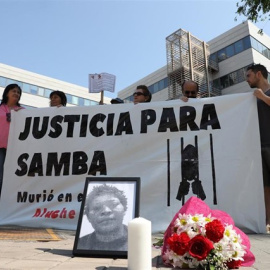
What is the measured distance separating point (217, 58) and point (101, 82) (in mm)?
22741

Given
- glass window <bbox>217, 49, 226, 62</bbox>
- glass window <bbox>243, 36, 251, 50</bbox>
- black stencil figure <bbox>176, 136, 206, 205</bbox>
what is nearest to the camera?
black stencil figure <bbox>176, 136, 206, 205</bbox>

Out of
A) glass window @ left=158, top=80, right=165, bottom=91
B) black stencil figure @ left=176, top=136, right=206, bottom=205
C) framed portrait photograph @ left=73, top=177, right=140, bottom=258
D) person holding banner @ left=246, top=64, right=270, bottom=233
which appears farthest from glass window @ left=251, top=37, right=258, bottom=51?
framed portrait photograph @ left=73, top=177, right=140, bottom=258

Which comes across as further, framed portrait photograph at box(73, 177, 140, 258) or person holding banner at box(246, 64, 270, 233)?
person holding banner at box(246, 64, 270, 233)

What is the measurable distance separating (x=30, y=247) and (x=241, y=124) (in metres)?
2.57

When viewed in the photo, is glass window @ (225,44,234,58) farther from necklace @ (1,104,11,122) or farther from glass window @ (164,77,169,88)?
necklace @ (1,104,11,122)

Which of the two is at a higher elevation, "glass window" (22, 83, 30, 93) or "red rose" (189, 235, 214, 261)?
→ "glass window" (22, 83, 30, 93)

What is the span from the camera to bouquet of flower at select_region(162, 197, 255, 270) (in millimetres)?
1526

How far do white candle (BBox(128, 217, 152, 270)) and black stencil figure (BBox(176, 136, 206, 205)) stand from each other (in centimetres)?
201

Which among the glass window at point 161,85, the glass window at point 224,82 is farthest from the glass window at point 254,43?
the glass window at point 161,85

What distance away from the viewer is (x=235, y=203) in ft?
11.1

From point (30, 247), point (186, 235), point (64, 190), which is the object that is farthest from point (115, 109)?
point (186, 235)

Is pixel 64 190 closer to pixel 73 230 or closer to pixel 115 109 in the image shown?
pixel 73 230

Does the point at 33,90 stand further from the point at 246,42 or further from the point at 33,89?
the point at 246,42

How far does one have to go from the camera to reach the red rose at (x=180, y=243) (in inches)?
61.6
